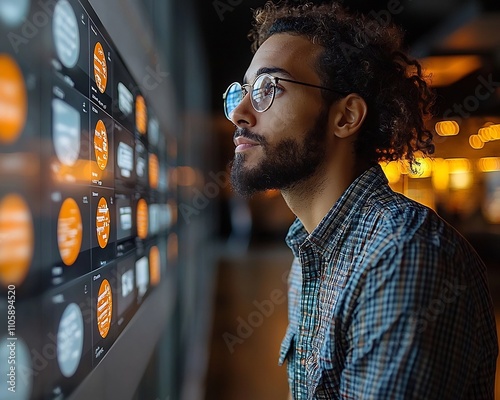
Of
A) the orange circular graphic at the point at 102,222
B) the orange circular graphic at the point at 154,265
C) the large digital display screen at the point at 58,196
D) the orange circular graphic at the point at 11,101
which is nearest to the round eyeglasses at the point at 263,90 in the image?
the large digital display screen at the point at 58,196

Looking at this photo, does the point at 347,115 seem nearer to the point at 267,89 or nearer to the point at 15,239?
the point at 267,89

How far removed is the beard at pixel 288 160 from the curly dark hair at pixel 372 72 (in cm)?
13

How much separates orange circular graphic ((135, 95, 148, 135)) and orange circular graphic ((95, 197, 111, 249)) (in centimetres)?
65

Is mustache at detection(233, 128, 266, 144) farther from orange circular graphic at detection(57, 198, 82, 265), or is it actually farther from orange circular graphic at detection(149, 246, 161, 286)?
orange circular graphic at detection(149, 246, 161, 286)

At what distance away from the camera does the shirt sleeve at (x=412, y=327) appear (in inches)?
39.4

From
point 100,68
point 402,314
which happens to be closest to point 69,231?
point 100,68

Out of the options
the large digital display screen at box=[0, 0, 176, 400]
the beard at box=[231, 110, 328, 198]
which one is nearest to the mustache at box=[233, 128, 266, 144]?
the beard at box=[231, 110, 328, 198]

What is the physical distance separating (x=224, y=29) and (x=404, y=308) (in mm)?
5213

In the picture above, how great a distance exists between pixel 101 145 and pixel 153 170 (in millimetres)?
1265

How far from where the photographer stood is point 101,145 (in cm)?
130

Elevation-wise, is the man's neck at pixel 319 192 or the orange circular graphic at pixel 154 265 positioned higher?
the man's neck at pixel 319 192

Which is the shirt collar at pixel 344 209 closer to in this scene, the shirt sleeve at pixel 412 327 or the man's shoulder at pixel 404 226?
the man's shoulder at pixel 404 226

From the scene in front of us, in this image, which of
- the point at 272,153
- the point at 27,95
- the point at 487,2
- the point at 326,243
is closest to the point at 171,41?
the point at 272,153

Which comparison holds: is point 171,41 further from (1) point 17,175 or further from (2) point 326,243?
(1) point 17,175
